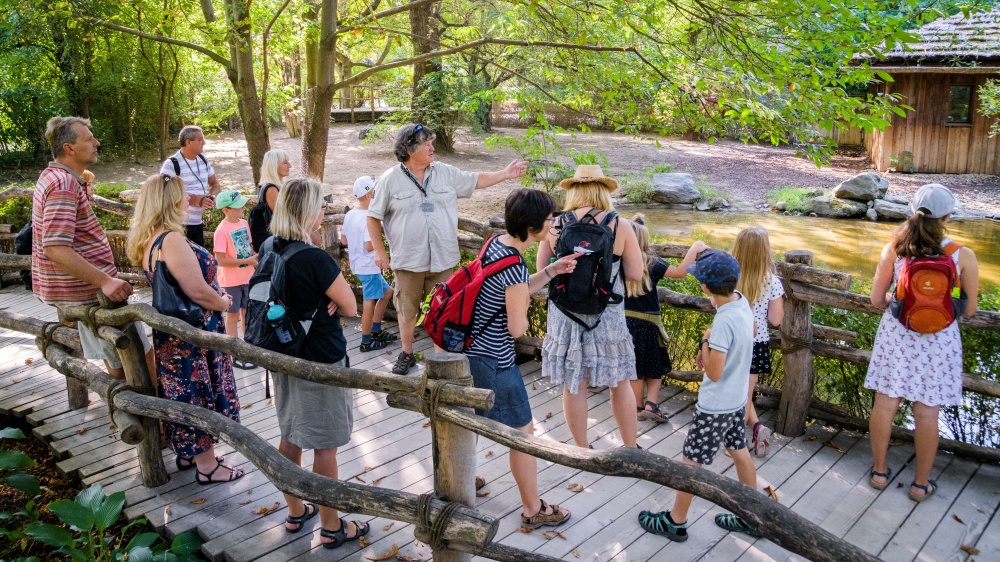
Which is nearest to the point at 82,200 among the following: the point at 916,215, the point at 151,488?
the point at 151,488

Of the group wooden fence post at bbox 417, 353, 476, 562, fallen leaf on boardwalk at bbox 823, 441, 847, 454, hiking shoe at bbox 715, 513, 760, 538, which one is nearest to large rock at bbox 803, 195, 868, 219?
fallen leaf on boardwalk at bbox 823, 441, 847, 454

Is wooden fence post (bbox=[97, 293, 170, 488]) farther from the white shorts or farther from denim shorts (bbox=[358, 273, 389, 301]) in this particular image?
denim shorts (bbox=[358, 273, 389, 301])

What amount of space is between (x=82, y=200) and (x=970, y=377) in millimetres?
5106

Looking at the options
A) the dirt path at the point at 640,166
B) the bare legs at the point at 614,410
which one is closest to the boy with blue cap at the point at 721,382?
the bare legs at the point at 614,410

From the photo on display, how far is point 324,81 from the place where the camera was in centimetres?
916

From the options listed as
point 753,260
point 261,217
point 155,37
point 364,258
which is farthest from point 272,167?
point 155,37

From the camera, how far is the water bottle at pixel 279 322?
3.43 metres

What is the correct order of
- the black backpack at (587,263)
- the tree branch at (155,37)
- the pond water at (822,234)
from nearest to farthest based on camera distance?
the black backpack at (587,263) < the tree branch at (155,37) < the pond water at (822,234)

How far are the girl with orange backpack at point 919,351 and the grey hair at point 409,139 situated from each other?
2.95 meters

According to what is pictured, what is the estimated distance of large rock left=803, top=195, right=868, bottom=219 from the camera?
663 inches

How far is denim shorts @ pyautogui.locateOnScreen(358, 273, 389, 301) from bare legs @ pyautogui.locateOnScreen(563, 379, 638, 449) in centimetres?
244

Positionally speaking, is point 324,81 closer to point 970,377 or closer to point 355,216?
point 355,216

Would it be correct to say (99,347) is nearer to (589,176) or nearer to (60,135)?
(60,135)

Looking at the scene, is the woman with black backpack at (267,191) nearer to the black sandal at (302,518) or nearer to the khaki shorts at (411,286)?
the khaki shorts at (411,286)
